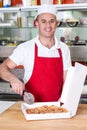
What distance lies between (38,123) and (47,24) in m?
0.85

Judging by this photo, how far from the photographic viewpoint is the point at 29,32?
289 centimetres

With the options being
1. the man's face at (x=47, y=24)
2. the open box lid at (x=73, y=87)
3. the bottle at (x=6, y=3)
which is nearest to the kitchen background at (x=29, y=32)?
the bottle at (x=6, y=3)

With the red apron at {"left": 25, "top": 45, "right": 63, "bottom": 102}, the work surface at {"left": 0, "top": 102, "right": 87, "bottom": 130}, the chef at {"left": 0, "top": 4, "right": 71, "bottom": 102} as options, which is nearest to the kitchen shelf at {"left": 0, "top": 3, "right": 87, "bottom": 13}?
the chef at {"left": 0, "top": 4, "right": 71, "bottom": 102}

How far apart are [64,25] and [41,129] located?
1.51m

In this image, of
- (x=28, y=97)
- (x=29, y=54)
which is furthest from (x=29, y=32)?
(x=28, y=97)

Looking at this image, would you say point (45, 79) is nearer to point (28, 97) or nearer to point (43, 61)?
point (43, 61)

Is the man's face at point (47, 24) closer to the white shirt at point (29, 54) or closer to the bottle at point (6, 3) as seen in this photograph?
the white shirt at point (29, 54)

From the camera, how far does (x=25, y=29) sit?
2.87 meters

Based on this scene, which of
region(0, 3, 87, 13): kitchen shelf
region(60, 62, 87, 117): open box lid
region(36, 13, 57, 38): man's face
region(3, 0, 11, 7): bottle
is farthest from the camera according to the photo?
region(3, 0, 11, 7): bottle

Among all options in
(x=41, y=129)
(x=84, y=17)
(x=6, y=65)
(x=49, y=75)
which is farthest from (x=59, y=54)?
(x=41, y=129)

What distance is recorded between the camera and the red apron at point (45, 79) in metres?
2.23

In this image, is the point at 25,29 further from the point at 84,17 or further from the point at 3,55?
the point at 84,17

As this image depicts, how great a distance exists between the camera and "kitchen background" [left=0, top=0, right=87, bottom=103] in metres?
2.74

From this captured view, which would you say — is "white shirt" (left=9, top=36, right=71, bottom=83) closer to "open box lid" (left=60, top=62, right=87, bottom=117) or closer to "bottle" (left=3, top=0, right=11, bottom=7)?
"open box lid" (left=60, top=62, right=87, bottom=117)
